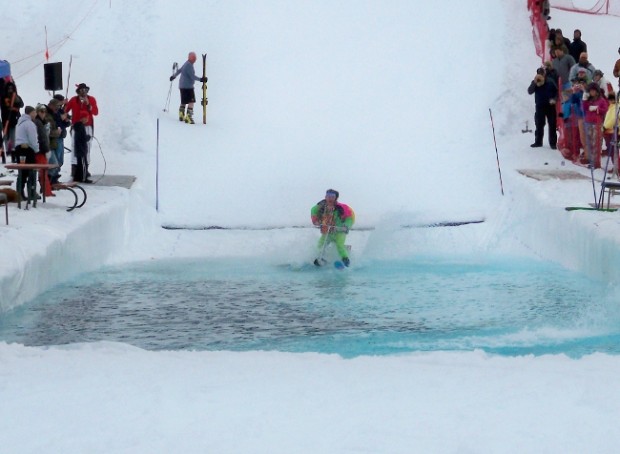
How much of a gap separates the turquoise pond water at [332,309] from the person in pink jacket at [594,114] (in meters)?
4.32

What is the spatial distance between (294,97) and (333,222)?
36.4 ft

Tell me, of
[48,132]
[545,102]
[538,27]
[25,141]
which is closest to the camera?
[25,141]

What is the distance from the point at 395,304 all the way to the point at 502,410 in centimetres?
595

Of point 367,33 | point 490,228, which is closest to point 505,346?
point 490,228

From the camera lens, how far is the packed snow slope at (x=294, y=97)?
20531 millimetres

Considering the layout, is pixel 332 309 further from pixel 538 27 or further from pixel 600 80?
pixel 538 27

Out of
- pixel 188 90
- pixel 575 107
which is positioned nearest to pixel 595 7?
pixel 575 107

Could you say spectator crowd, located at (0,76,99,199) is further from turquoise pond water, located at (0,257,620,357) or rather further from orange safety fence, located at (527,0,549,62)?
orange safety fence, located at (527,0,549,62)

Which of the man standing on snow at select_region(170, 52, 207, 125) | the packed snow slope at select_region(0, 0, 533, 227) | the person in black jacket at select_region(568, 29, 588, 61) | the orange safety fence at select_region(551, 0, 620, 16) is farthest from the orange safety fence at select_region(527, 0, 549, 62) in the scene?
the man standing on snow at select_region(170, 52, 207, 125)

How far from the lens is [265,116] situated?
83.1 ft

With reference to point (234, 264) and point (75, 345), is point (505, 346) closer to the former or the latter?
point (75, 345)

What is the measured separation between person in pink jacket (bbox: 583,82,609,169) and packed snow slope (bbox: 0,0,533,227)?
1.89 metres

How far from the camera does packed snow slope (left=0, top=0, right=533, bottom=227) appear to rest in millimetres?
20531

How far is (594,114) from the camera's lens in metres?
19.5
